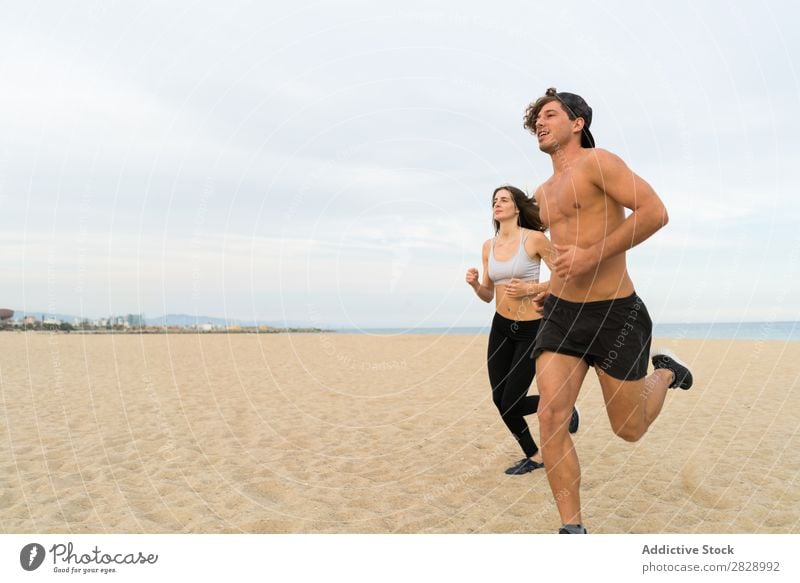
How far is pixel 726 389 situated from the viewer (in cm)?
1397

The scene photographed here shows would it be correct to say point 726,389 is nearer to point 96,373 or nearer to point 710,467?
point 710,467

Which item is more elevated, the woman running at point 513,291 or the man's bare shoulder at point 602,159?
the man's bare shoulder at point 602,159

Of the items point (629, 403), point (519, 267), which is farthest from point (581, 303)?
point (519, 267)

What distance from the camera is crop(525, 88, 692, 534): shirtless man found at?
377 centimetres

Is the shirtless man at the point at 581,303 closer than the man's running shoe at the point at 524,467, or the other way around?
the shirtless man at the point at 581,303

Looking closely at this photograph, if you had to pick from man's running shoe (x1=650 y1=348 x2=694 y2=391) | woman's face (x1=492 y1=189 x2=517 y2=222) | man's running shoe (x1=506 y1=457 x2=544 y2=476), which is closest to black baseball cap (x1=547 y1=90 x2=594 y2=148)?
woman's face (x1=492 y1=189 x2=517 y2=222)

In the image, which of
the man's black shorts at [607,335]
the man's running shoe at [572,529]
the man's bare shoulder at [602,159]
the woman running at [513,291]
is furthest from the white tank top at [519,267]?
the man's running shoe at [572,529]

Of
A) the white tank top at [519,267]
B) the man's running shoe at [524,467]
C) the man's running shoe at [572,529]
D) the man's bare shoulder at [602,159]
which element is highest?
the man's bare shoulder at [602,159]

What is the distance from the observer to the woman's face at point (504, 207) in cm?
599

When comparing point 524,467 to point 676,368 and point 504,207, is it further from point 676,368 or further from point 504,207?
point 504,207

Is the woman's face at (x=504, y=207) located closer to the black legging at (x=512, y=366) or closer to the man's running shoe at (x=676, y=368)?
the black legging at (x=512, y=366)

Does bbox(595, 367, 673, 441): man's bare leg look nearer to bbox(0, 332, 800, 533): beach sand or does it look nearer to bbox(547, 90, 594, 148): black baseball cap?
bbox(0, 332, 800, 533): beach sand

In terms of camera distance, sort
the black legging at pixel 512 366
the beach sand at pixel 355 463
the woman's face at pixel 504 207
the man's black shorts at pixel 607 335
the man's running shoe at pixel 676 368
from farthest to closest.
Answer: the woman's face at pixel 504 207
the black legging at pixel 512 366
the beach sand at pixel 355 463
the man's running shoe at pixel 676 368
the man's black shorts at pixel 607 335

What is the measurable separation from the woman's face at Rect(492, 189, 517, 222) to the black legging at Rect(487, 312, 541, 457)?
0.99 metres
